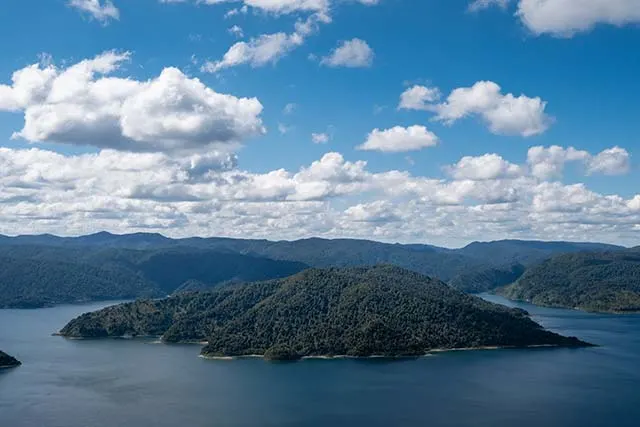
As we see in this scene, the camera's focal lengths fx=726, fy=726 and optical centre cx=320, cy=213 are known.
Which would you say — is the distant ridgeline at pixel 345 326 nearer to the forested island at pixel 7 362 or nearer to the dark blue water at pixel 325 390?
the dark blue water at pixel 325 390

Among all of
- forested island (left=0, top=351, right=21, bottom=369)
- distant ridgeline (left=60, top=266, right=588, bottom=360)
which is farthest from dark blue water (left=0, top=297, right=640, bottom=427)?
distant ridgeline (left=60, top=266, right=588, bottom=360)

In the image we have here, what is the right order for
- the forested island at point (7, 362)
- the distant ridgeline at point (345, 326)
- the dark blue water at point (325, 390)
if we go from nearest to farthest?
the dark blue water at point (325, 390) → the forested island at point (7, 362) → the distant ridgeline at point (345, 326)

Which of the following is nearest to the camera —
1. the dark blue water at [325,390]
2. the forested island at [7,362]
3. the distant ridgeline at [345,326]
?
the dark blue water at [325,390]

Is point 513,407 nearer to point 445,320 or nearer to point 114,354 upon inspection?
point 445,320

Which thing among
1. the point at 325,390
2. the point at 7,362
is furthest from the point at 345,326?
the point at 7,362

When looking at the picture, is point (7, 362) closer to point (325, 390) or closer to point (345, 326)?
point (325, 390)

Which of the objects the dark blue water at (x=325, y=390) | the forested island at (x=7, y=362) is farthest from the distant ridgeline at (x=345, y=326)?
the forested island at (x=7, y=362)

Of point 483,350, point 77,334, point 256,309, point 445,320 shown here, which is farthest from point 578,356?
point 77,334

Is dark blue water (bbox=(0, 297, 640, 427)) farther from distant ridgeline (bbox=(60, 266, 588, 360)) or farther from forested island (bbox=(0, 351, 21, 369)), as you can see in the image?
distant ridgeline (bbox=(60, 266, 588, 360))
